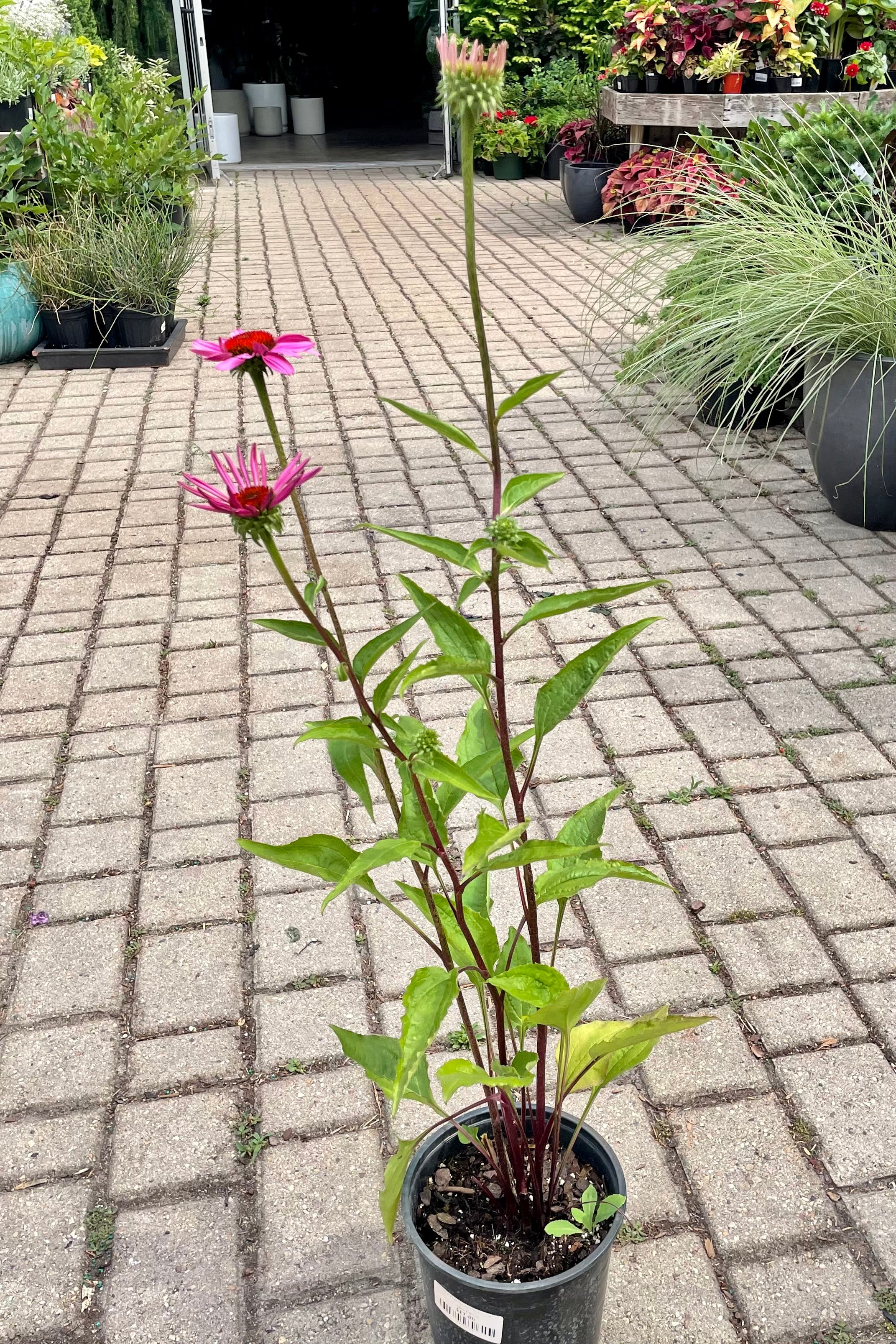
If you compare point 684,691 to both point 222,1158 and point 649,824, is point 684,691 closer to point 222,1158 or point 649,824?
point 649,824

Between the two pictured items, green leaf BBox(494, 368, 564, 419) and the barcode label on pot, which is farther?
the barcode label on pot

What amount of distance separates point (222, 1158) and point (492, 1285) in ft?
2.48

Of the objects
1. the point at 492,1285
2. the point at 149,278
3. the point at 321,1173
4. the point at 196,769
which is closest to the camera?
the point at 492,1285

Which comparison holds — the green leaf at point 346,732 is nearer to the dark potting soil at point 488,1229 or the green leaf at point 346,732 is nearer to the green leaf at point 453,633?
the green leaf at point 453,633

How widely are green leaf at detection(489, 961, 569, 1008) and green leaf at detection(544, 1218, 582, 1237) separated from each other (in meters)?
0.40

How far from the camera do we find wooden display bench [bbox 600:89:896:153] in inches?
286

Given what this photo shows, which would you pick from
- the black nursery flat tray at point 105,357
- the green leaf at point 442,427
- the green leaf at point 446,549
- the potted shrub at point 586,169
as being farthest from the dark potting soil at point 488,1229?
A: the potted shrub at point 586,169

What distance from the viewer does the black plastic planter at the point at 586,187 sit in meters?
8.82

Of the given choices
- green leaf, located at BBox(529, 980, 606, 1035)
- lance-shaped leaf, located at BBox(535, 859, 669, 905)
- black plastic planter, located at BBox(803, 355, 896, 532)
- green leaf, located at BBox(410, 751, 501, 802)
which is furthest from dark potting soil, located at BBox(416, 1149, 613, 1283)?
black plastic planter, located at BBox(803, 355, 896, 532)

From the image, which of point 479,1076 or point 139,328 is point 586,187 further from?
point 479,1076

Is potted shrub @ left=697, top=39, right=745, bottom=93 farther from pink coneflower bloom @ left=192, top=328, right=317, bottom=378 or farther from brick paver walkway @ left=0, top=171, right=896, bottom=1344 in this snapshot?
pink coneflower bloom @ left=192, top=328, right=317, bottom=378

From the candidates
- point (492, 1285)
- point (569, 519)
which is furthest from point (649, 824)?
point (569, 519)

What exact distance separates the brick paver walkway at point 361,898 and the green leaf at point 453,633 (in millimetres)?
1109

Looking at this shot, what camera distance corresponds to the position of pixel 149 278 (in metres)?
5.98
